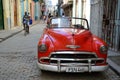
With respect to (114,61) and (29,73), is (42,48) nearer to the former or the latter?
(29,73)

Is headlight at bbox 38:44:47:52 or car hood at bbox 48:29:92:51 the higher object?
car hood at bbox 48:29:92:51

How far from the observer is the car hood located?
20.5ft

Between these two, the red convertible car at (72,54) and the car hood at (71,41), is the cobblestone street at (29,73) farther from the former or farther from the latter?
the car hood at (71,41)

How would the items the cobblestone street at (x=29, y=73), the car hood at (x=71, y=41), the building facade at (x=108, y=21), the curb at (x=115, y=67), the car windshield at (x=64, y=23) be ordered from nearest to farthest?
the car hood at (x=71, y=41) → the cobblestone street at (x=29, y=73) → the curb at (x=115, y=67) → the car windshield at (x=64, y=23) → the building facade at (x=108, y=21)

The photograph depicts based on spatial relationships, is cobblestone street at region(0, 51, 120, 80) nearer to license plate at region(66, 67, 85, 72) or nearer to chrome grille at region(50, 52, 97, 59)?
license plate at region(66, 67, 85, 72)

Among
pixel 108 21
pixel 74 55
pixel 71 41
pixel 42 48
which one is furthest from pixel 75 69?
pixel 108 21

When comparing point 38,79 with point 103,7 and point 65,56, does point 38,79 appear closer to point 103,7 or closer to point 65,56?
point 65,56

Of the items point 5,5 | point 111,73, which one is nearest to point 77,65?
point 111,73

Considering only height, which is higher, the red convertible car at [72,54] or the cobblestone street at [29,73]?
the red convertible car at [72,54]

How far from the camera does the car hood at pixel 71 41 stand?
20.5 ft

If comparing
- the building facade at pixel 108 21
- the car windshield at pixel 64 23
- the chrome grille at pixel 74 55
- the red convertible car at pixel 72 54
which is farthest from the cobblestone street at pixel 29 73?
the building facade at pixel 108 21

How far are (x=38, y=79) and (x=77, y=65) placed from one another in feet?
3.61

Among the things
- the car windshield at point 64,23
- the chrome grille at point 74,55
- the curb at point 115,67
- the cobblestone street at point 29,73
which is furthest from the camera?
the car windshield at point 64,23

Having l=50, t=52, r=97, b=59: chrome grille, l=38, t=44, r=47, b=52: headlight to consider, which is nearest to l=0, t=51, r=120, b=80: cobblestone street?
l=50, t=52, r=97, b=59: chrome grille
